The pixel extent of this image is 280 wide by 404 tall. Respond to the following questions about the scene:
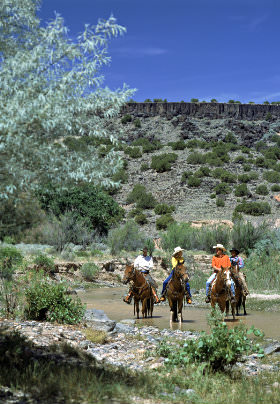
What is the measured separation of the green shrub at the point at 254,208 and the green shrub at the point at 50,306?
4174 cm

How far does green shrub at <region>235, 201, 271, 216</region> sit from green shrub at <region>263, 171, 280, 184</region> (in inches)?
405

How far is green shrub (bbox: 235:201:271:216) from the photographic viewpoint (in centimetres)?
5106

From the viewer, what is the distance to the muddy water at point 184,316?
13930mm

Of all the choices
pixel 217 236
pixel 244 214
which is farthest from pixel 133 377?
pixel 244 214

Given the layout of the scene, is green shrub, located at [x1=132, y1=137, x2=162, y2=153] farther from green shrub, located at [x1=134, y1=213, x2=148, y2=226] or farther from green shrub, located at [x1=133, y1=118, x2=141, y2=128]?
green shrub, located at [x1=134, y1=213, x2=148, y2=226]

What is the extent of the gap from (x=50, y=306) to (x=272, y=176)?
178 feet

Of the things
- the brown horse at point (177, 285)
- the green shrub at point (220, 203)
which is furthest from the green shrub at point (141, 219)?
the brown horse at point (177, 285)

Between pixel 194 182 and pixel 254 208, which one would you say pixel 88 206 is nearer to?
pixel 254 208

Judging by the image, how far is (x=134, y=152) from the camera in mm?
71688

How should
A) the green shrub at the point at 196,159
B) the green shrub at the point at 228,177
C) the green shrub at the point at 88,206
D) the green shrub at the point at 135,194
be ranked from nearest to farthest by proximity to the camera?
the green shrub at the point at 88,206, the green shrub at the point at 135,194, the green shrub at the point at 228,177, the green shrub at the point at 196,159

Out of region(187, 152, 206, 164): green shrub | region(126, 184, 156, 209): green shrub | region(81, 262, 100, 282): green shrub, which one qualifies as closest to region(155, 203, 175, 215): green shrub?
region(126, 184, 156, 209): green shrub

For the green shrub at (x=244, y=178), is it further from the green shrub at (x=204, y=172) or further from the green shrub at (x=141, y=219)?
the green shrub at (x=141, y=219)

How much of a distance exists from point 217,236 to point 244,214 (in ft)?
55.7

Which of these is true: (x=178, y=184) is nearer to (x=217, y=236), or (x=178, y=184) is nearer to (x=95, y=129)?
(x=217, y=236)
